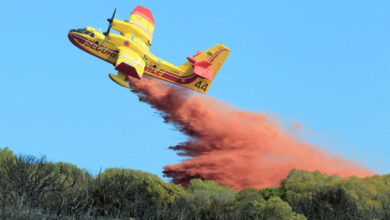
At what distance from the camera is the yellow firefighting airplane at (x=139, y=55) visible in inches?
1920

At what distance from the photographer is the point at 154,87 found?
52.2 m

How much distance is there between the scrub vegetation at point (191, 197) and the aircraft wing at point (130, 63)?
11.3 metres

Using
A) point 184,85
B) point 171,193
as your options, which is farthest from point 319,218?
point 184,85

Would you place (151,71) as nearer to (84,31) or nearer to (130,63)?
(130,63)

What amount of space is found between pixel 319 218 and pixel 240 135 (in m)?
12.5

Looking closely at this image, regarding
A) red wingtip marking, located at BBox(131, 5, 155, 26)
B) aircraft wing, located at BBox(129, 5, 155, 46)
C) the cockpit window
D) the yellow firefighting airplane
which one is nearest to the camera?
the yellow firefighting airplane

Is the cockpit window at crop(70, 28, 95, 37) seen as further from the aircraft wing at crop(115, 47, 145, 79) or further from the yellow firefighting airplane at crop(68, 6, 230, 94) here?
the aircraft wing at crop(115, 47, 145, 79)

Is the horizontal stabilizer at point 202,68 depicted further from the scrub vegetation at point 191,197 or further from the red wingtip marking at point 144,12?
the scrub vegetation at point 191,197

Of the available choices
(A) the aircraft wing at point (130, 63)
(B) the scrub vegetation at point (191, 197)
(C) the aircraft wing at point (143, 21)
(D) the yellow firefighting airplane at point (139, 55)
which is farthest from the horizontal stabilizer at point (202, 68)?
(B) the scrub vegetation at point (191, 197)

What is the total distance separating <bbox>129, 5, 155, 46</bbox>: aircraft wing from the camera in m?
53.9

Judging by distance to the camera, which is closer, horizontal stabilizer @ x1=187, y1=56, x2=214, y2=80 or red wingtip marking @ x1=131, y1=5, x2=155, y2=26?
horizontal stabilizer @ x1=187, y1=56, x2=214, y2=80

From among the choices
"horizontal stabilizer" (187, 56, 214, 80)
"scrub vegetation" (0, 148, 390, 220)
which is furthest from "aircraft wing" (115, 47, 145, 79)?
"scrub vegetation" (0, 148, 390, 220)

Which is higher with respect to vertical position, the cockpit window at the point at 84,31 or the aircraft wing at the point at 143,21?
the aircraft wing at the point at 143,21

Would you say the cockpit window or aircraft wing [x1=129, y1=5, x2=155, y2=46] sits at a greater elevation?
aircraft wing [x1=129, y1=5, x2=155, y2=46]
